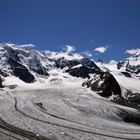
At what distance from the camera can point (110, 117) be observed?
4425 cm

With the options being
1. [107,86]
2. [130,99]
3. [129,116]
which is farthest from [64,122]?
[107,86]

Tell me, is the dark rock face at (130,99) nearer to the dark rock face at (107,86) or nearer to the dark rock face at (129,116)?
the dark rock face at (107,86)

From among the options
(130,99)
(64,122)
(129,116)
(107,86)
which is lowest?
(64,122)

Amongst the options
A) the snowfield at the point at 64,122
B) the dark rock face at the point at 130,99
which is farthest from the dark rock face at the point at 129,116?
the dark rock face at the point at 130,99

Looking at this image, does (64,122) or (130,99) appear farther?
(130,99)

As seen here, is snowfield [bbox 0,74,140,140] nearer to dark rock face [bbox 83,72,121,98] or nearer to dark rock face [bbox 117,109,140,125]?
dark rock face [bbox 117,109,140,125]

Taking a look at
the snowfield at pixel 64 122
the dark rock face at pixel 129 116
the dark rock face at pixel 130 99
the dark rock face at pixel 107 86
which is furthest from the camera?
the dark rock face at pixel 107 86

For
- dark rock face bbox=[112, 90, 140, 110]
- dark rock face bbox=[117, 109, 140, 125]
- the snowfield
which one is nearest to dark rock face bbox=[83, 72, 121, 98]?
dark rock face bbox=[112, 90, 140, 110]

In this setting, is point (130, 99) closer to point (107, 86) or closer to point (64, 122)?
point (107, 86)

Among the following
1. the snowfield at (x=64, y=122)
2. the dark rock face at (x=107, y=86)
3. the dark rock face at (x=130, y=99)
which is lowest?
the snowfield at (x=64, y=122)

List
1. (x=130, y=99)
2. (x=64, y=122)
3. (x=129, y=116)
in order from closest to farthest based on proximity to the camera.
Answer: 1. (x=64, y=122)
2. (x=129, y=116)
3. (x=130, y=99)

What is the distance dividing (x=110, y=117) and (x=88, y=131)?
41.3ft

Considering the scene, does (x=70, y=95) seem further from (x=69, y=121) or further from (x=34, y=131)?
(x=34, y=131)

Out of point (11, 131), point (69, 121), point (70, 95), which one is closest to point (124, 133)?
point (69, 121)
